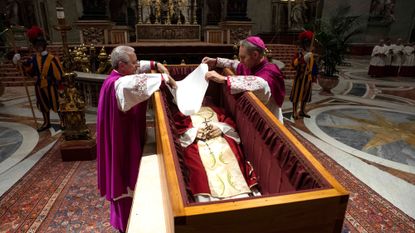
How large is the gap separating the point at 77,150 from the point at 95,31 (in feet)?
25.8

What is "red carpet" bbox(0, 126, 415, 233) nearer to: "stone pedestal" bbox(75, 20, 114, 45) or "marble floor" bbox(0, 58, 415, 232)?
"marble floor" bbox(0, 58, 415, 232)

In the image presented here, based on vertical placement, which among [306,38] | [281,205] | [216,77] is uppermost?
[306,38]

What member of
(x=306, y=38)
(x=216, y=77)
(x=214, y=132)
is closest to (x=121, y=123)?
(x=214, y=132)

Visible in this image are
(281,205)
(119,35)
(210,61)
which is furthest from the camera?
(119,35)

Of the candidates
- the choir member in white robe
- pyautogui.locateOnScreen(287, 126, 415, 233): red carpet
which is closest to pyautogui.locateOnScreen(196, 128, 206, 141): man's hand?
pyautogui.locateOnScreen(287, 126, 415, 233): red carpet

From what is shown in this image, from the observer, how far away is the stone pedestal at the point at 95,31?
9.80 metres

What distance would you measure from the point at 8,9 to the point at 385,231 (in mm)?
16314

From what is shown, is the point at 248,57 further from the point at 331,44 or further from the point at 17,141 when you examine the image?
the point at 331,44

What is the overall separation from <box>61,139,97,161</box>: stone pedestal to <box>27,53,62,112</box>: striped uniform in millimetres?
1417

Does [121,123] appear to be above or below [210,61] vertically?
below

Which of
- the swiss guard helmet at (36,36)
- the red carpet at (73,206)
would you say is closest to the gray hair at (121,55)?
the red carpet at (73,206)

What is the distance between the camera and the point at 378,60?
10.8 m

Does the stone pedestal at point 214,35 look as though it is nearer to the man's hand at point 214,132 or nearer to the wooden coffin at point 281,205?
the man's hand at point 214,132

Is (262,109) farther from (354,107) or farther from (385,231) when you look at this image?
(354,107)
